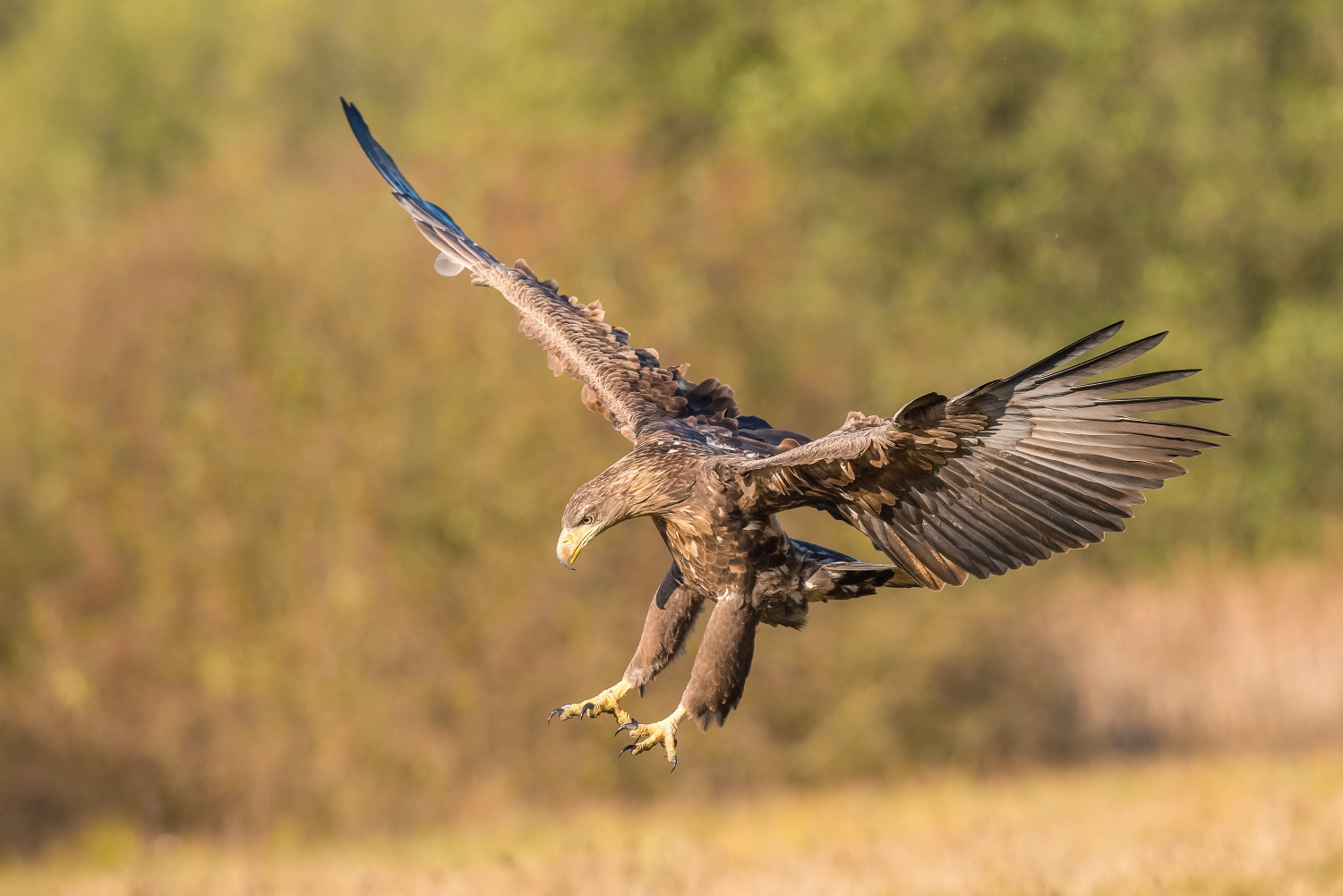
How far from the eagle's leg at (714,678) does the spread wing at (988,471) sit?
0.38 metres

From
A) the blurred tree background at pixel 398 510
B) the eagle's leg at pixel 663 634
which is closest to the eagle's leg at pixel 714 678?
the eagle's leg at pixel 663 634

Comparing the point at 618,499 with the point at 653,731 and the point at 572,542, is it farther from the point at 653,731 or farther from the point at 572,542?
the point at 653,731

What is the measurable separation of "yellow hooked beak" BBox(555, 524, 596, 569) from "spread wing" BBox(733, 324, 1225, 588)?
1.58ft

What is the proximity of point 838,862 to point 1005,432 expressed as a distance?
5.91 metres

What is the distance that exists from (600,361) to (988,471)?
1.71 meters

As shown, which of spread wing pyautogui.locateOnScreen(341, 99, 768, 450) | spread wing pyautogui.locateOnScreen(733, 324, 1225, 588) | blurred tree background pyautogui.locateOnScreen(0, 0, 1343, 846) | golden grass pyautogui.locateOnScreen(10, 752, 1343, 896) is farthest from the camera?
blurred tree background pyautogui.locateOnScreen(0, 0, 1343, 846)

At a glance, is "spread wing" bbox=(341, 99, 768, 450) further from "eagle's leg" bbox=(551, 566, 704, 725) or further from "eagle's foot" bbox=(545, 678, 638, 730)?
"eagle's foot" bbox=(545, 678, 638, 730)

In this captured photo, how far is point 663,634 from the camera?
5801mm

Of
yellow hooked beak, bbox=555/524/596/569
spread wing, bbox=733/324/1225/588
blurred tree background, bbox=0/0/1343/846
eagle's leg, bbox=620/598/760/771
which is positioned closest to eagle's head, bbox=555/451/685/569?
yellow hooked beak, bbox=555/524/596/569

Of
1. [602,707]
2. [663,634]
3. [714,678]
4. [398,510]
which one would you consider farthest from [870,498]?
[398,510]

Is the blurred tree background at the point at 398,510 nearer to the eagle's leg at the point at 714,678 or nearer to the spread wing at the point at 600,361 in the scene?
the spread wing at the point at 600,361

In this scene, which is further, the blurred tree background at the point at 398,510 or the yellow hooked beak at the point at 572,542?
the blurred tree background at the point at 398,510

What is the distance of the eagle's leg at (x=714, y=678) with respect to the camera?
541 centimetres

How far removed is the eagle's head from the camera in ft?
17.7
